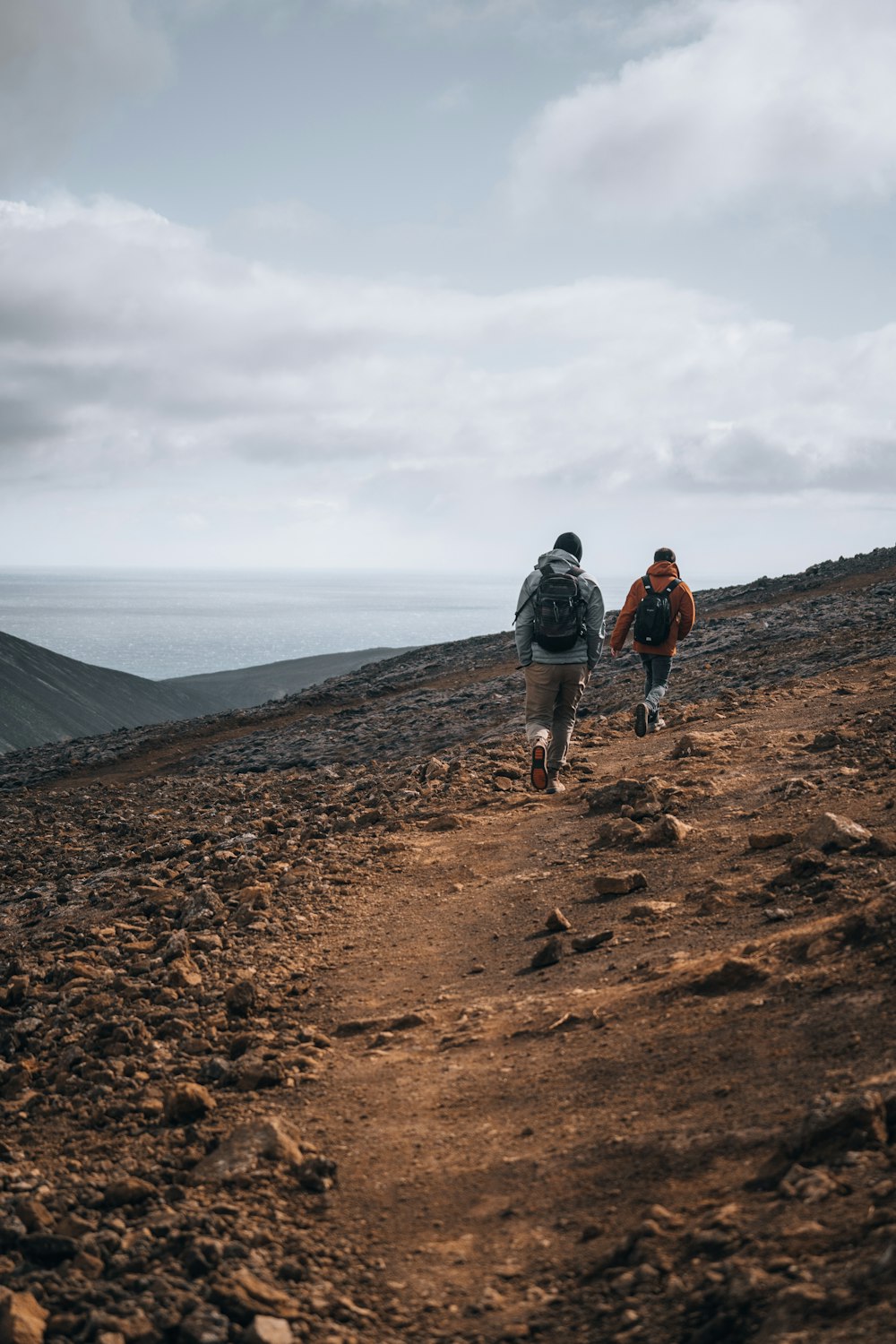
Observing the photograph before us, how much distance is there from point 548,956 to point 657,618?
6.87 m

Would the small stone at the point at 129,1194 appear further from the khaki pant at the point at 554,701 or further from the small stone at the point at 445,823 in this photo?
the khaki pant at the point at 554,701

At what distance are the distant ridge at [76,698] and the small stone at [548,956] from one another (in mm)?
44717

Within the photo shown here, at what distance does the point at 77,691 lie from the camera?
67.6 metres

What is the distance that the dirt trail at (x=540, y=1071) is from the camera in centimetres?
374

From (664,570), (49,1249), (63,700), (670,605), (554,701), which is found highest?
(664,570)

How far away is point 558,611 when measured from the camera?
10445mm

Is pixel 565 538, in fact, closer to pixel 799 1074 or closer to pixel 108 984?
pixel 108 984

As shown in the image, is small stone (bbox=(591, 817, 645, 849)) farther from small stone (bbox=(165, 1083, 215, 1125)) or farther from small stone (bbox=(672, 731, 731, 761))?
small stone (bbox=(165, 1083, 215, 1125))

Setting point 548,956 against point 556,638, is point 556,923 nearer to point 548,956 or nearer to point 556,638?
point 548,956

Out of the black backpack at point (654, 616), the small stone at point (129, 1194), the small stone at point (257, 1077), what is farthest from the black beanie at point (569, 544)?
→ the small stone at point (129, 1194)

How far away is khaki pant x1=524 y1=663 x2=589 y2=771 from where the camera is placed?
10.7 m

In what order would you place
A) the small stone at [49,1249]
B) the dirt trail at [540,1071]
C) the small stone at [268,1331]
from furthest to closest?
the small stone at [49,1249] < the dirt trail at [540,1071] < the small stone at [268,1331]

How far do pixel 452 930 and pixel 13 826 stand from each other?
11377mm

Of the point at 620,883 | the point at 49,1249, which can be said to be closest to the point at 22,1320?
the point at 49,1249
